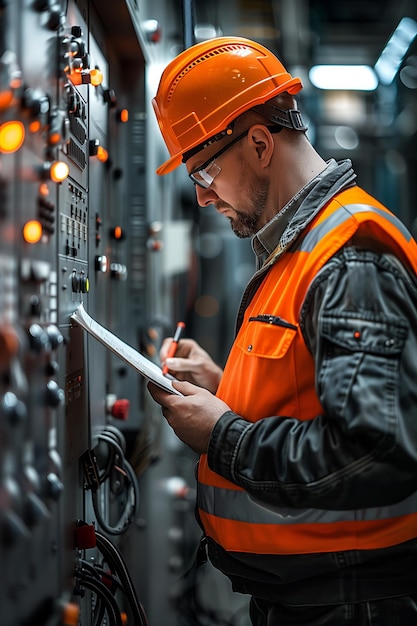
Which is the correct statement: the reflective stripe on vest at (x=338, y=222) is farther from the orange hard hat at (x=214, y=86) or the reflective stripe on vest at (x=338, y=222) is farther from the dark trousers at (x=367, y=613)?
the dark trousers at (x=367, y=613)

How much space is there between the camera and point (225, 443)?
1081 millimetres

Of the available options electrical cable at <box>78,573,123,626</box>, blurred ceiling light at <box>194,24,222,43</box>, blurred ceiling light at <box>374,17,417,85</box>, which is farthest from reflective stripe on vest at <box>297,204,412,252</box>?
blurred ceiling light at <box>194,24,222,43</box>

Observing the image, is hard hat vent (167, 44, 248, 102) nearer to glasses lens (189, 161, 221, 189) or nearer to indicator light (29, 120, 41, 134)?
glasses lens (189, 161, 221, 189)

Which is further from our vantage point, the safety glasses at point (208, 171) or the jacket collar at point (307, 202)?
the safety glasses at point (208, 171)

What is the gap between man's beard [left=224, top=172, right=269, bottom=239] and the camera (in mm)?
1296

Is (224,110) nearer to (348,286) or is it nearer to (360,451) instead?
(348,286)

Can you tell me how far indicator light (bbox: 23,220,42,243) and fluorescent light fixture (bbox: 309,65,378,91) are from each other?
11.0ft

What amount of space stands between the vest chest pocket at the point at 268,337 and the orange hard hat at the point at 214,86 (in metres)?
0.41

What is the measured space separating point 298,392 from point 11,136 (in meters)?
0.62

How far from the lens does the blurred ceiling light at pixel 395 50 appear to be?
3.29 meters

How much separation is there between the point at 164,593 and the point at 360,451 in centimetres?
223

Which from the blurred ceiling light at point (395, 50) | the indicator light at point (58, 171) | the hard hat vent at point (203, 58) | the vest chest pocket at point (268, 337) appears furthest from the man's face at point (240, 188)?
the blurred ceiling light at point (395, 50)

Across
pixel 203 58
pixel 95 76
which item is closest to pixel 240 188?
pixel 203 58

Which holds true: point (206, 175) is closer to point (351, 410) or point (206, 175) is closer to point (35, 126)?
point (35, 126)
